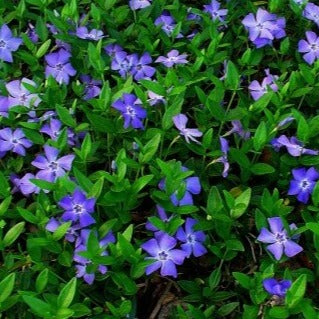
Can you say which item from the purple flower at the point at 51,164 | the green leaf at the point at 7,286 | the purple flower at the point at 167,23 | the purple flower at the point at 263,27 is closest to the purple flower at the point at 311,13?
the purple flower at the point at 263,27

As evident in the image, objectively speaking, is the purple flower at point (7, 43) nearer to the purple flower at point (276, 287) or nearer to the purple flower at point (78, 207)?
the purple flower at point (78, 207)

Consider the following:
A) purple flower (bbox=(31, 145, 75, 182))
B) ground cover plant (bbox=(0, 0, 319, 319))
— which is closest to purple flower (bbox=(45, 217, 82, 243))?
ground cover plant (bbox=(0, 0, 319, 319))

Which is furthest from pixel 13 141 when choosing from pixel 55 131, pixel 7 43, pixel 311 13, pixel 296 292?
pixel 311 13

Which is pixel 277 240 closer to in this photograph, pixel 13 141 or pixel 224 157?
pixel 224 157

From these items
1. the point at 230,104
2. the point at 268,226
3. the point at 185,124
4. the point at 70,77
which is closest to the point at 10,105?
the point at 70,77

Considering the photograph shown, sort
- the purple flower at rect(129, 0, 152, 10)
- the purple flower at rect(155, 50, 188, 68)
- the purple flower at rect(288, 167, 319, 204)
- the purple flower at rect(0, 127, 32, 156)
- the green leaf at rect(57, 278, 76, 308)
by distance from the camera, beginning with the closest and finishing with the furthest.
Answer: the green leaf at rect(57, 278, 76, 308) < the purple flower at rect(288, 167, 319, 204) < the purple flower at rect(0, 127, 32, 156) < the purple flower at rect(155, 50, 188, 68) < the purple flower at rect(129, 0, 152, 10)

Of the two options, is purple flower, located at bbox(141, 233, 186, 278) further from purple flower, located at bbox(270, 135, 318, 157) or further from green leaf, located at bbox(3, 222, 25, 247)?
purple flower, located at bbox(270, 135, 318, 157)
